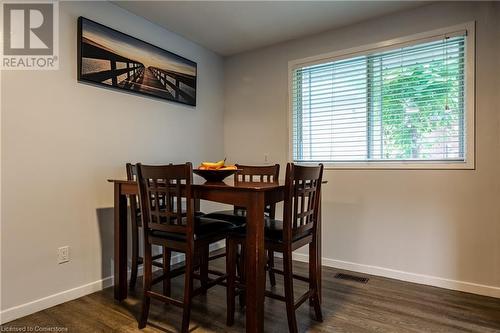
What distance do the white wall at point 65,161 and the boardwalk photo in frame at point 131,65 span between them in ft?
0.24

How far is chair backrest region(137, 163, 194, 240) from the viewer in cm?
178

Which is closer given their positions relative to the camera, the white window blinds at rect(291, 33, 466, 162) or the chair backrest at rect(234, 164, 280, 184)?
the white window blinds at rect(291, 33, 466, 162)

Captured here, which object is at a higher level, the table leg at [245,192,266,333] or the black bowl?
the black bowl

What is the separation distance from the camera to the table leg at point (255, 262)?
1.68 meters

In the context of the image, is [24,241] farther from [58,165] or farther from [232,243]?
[232,243]

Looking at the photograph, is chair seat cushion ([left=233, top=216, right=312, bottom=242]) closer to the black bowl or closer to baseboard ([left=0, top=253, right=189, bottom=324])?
the black bowl

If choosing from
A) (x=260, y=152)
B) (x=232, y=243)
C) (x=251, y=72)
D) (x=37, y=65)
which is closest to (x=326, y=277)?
(x=232, y=243)

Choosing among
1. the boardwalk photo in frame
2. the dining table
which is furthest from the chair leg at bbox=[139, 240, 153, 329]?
the boardwalk photo in frame

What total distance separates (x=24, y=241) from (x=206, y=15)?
2.32m

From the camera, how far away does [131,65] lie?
2.77m

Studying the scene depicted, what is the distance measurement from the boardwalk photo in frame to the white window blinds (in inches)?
47.6

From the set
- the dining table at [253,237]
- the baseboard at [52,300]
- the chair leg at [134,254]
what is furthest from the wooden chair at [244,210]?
the baseboard at [52,300]

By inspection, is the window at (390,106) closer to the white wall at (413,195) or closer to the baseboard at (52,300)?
the white wall at (413,195)

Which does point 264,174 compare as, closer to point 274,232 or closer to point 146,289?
point 274,232
